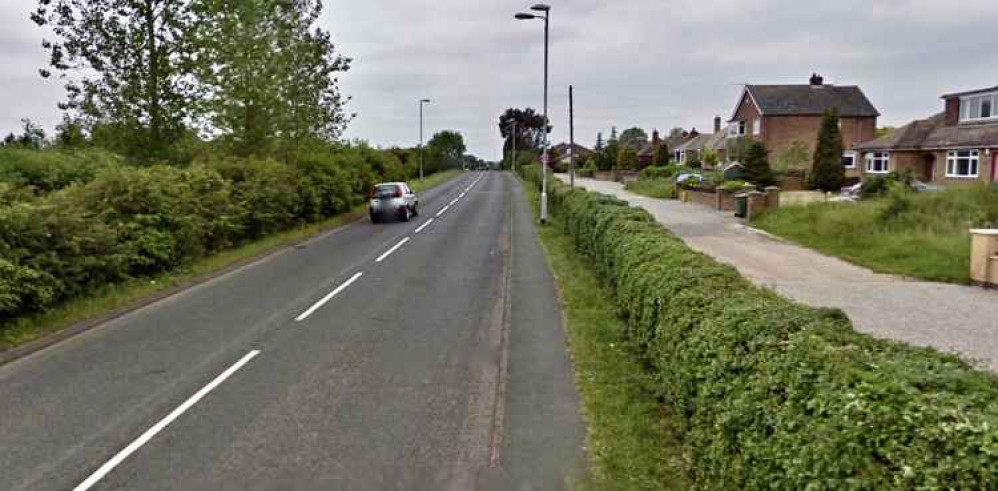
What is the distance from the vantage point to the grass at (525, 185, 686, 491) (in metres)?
4.73

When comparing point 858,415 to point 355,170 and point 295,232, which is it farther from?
point 355,170

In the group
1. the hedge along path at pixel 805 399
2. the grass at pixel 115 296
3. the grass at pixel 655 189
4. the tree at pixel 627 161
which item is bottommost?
the grass at pixel 115 296

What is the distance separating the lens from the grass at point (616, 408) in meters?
4.73

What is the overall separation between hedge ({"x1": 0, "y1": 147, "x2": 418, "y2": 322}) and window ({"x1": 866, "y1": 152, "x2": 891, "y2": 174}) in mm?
35994

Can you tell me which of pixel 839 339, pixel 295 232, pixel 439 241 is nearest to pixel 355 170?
pixel 295 232

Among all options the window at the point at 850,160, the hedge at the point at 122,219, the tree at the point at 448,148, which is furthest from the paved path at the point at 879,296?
the tree at the point at 448,148

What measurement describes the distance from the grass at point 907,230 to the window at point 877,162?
24069 mm

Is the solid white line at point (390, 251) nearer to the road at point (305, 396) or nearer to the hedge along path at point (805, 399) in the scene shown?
the road at point (305, 396)

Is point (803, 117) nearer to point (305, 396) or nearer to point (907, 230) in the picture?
point (907, 230)

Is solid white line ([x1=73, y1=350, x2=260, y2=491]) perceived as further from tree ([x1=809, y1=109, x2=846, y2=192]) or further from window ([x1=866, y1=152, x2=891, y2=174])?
window ([x1=866, y1=152, x2=891, y2=174])

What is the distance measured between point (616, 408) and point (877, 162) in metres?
42.7

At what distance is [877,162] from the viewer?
4091cm

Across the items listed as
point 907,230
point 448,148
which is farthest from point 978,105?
point 448,148

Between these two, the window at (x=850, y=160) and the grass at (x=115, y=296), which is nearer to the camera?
the grass at (x=115, y=296)
